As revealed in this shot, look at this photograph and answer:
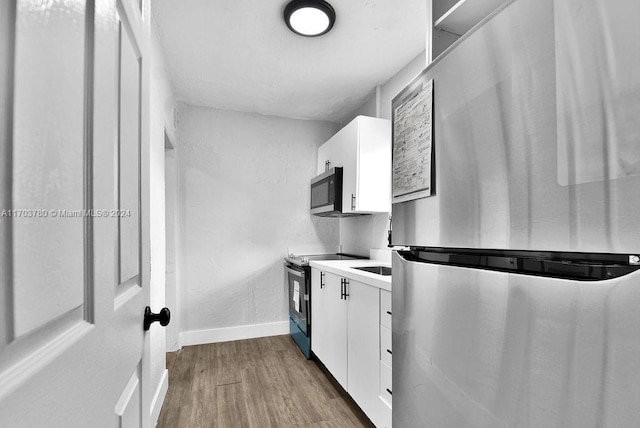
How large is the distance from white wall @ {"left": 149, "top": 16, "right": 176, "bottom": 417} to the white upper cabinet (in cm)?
148

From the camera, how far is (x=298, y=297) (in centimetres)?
303

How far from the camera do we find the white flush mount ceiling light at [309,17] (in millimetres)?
1810

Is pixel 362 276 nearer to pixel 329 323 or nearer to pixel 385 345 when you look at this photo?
pixel 385 345

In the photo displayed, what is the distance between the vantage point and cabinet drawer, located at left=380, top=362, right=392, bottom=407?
1.60 m

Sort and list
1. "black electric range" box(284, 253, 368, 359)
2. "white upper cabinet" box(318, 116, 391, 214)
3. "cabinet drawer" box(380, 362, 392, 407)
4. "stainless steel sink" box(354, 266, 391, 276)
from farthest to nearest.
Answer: "black electric range" box(284, 253, 368, 359), "white upper cabinet" box(318, 116, 391, 214), "stainless steel sink" box(354, 266, 391, 276), "cabinet drawer" box(380, 362, 392, 407)

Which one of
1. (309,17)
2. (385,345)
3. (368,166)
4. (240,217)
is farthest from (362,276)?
(240,217)

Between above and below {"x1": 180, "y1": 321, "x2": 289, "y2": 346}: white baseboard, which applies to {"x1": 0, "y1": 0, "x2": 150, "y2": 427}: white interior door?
above

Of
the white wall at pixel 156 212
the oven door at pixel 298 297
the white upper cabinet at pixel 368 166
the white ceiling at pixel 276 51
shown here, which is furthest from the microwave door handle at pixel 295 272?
the white ceiling at pixel 276 51

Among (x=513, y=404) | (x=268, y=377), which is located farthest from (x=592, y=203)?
(x=268, y=377)

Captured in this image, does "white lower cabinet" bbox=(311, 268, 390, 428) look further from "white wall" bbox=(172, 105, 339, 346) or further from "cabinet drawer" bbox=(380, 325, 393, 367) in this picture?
"white wall" bbox=(172, 105, 339, 346)

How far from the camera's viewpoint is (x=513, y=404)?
1.93 ft

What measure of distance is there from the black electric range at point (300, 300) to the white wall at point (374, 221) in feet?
0.58

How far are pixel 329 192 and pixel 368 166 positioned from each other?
→ 521 mm

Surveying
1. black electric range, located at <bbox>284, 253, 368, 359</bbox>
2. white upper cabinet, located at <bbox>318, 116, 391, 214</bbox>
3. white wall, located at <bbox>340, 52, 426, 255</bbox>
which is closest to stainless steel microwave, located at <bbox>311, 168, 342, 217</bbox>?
white upper cabinet, located at <bbox>318, 116, 391, 214</bbox>
